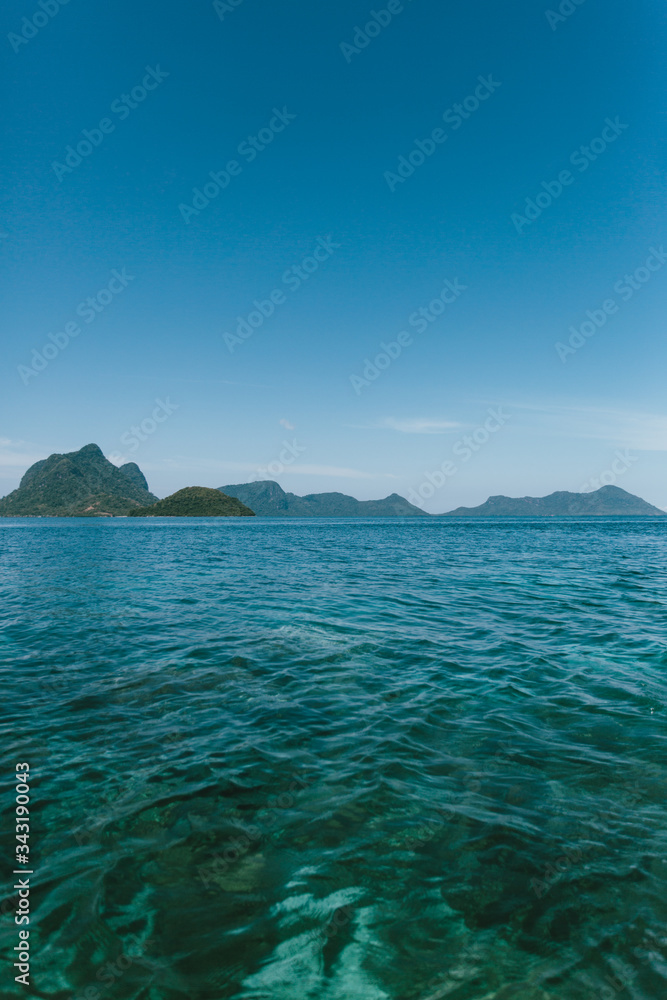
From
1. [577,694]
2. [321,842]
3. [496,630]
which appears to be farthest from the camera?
[496,630]

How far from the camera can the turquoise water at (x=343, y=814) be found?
4.30m

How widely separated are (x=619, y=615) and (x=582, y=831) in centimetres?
1523

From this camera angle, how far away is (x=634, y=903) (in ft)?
15.9

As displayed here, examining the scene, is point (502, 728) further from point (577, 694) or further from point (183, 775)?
point (183, 775)

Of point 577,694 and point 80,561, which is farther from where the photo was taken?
point 80,561

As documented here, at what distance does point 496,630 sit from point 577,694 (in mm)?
5698

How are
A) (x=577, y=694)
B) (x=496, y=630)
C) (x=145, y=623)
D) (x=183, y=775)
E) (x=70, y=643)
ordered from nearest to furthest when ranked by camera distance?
(x=183, y=775)
(x=577, y=694)
(x=70, y=643)
(x=496, y=630)
(x=145, y=623)

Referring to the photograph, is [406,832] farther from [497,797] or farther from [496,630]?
[496,630]

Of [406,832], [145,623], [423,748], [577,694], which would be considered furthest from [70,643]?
[577,694]

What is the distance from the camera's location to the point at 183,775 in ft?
24.2

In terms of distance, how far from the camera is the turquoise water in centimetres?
430

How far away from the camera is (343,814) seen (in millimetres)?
6430

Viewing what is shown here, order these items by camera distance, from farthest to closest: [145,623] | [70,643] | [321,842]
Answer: [145,623]
[70,643]
[321,842]

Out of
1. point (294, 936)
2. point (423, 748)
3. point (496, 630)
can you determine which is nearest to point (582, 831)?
point (423, 748)
